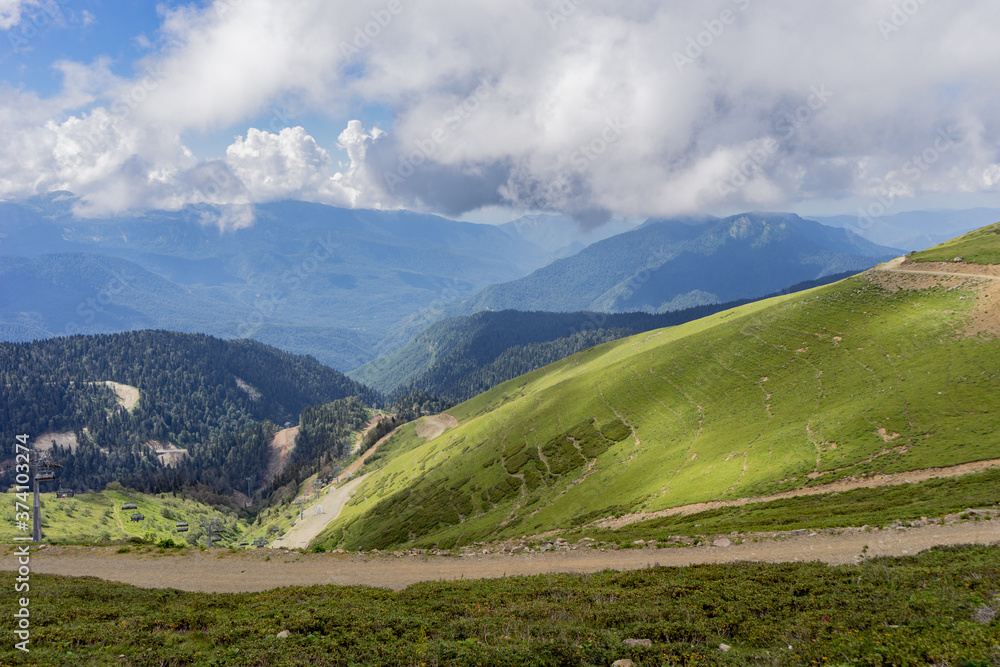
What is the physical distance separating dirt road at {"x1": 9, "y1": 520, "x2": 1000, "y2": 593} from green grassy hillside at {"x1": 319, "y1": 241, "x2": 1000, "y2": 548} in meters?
18.5

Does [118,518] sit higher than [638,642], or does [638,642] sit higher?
[638,642]

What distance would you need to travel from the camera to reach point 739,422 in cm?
6650

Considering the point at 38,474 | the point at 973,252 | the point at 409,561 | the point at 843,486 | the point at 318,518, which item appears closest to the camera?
the point at 409,561

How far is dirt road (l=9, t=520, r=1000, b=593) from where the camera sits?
1123 inches

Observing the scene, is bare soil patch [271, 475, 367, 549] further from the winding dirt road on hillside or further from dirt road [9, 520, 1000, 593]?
the winding dirt road on hillside

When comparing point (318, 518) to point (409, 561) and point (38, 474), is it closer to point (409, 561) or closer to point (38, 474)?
point (38, 474)

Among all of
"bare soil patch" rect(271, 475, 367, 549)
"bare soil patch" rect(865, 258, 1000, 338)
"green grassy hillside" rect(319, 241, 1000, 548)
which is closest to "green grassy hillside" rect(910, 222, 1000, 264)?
"bare soil patch" rect(865, 258, 1000, 338)

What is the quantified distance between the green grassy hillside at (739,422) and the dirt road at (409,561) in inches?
727

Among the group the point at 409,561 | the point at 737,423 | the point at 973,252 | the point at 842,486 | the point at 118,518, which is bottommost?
the point at 842,486

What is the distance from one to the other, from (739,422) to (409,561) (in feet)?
169

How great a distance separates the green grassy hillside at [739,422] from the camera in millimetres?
49750

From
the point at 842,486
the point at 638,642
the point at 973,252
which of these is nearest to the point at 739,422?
the point at 842,486

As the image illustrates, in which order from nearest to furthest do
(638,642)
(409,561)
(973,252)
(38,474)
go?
(638,642) → (409,561) → (38,474) → (973,252)

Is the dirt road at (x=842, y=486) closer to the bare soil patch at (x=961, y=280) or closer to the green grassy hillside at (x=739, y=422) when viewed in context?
the green grassy hillside at (x=739, y=422)
